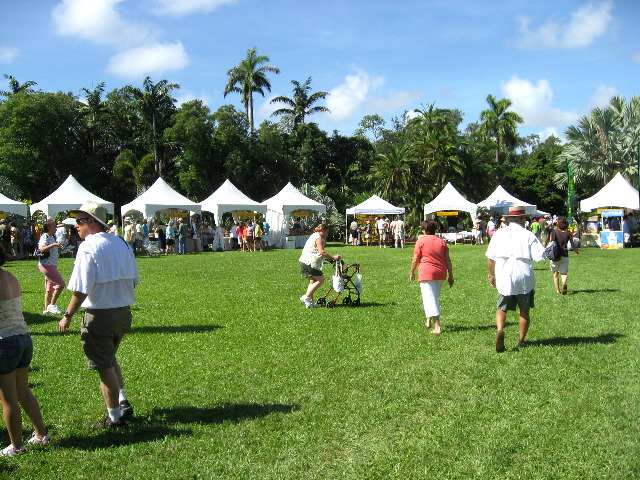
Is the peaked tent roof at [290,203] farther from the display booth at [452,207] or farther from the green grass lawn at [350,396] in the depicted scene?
the green grass lawn at [350,396]

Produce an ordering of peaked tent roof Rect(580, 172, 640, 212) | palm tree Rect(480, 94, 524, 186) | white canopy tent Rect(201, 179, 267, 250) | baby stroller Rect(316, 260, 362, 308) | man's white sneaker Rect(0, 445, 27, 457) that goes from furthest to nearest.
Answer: palm tree Rect(480, 94, 524, 186), white canopy tent Rect(201, 179, 267, 250), peaked tent roof Rect(580, 172, 640, 212), baby stroller Rect(316, 260, 362, 308), man's white sneaker Rect(0, 445, 27, 457)

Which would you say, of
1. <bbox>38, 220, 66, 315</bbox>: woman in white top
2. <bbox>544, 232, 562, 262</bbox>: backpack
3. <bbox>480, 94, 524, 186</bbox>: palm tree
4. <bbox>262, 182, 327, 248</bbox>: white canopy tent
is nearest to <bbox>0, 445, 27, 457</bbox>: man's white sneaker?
<bbox>38, 220, 66, 315</bbox>: woman in white top

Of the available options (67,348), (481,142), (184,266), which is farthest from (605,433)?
(481,142)

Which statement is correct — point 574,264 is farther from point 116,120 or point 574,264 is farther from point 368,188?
point 116,120

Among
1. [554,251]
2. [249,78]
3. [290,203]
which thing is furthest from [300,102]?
[554,251]

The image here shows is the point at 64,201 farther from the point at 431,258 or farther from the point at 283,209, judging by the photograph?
the point at 431,258

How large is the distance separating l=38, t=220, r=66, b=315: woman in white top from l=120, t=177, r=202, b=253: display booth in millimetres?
18667

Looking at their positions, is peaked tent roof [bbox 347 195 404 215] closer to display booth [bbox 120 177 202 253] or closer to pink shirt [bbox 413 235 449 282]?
display booth [bbox 120 177 202 253]

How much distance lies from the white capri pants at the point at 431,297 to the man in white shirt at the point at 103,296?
458cm

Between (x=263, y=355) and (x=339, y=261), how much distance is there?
146 inches

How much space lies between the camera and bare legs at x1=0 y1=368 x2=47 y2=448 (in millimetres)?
4148

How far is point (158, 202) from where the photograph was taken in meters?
28.8

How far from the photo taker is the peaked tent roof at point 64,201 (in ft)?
91.6

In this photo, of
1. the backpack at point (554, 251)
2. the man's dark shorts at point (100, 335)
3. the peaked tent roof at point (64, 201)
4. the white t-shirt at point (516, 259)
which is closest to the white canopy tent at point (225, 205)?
the peaked tent roof at point (64, 201)
